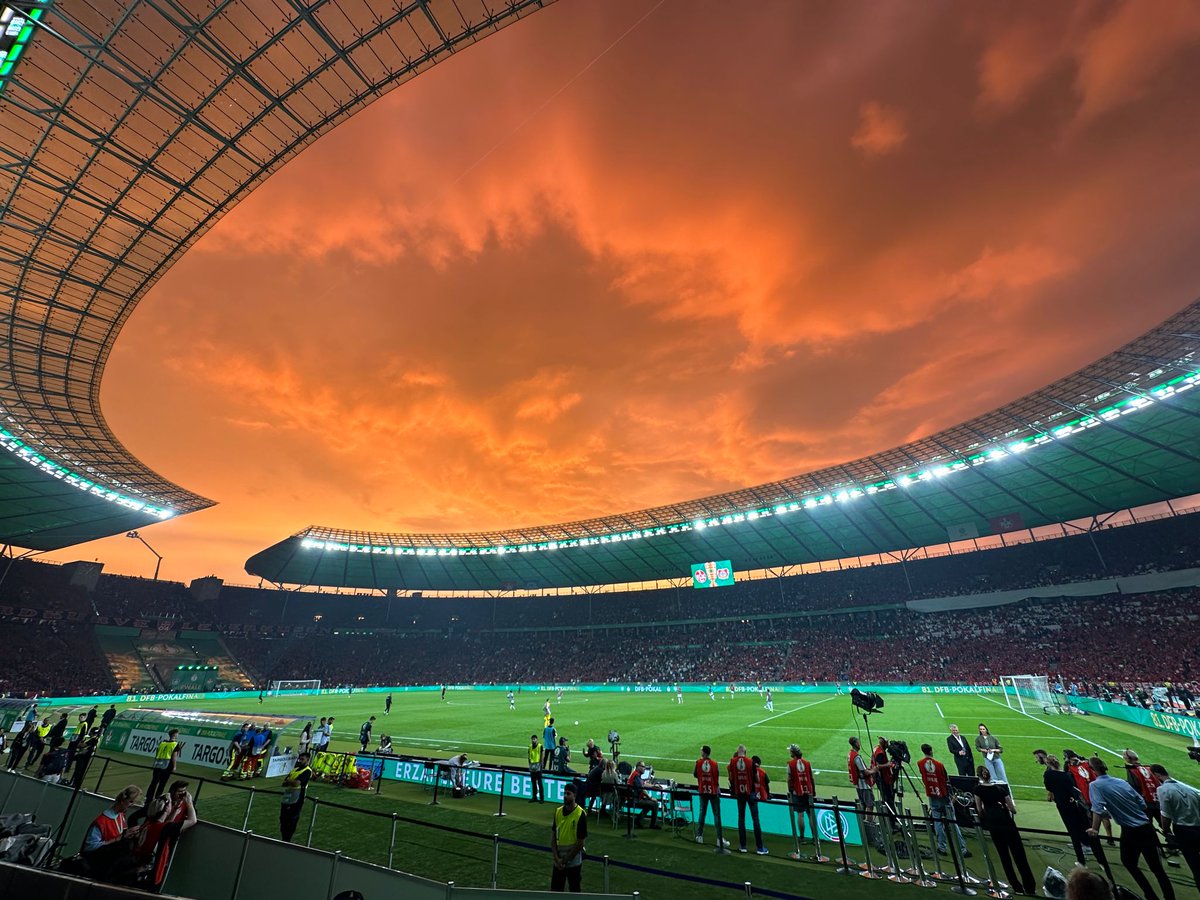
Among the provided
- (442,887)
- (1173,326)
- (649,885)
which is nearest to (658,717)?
→ (649,885)

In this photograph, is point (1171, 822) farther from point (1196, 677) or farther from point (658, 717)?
point (1196, 677)

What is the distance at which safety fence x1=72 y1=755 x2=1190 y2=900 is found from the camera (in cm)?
870

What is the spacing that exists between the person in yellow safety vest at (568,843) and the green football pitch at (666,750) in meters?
1.78

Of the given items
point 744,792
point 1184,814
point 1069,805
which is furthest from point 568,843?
point 1184,814

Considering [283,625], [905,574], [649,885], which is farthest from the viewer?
[283,625]

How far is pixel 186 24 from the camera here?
48.8 ft

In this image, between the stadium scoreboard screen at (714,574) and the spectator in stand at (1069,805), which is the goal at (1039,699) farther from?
the spectator in stand at (1069,805)

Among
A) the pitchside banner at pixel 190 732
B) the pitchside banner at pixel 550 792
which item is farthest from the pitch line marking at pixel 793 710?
the pitchside banner at pixel 190 732

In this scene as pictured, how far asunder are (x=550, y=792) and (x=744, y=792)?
6226 mm

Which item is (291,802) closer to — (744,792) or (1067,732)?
(744,792)

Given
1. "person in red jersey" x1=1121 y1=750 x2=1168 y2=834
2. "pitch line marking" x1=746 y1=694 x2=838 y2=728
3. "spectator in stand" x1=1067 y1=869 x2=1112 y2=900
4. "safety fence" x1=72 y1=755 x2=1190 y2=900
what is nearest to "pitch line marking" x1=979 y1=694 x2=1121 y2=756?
"pitch line marking" x1=746 y1=694 x2=838 y2=728

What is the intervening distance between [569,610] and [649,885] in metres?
75.4

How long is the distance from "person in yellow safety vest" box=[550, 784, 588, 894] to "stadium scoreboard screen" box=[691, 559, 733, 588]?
175 feet

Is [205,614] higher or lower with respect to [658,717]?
higher
